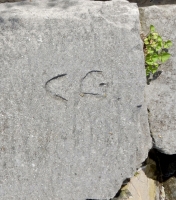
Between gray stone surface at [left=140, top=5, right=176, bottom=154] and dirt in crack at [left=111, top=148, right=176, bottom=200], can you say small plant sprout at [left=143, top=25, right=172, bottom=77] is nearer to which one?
gray stone surface at [left=140, top=5, right=176, bottom=154]

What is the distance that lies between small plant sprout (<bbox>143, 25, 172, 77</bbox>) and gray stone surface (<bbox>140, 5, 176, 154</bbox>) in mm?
64

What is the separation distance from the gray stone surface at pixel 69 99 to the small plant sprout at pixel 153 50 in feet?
0.46

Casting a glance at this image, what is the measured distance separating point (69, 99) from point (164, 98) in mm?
578

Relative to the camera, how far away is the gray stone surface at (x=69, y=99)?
5.03 ft

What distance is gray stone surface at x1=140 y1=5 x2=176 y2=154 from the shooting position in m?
1.80

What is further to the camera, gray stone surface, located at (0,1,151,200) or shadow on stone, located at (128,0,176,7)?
shadow on stone, located at (128,0,176,7)

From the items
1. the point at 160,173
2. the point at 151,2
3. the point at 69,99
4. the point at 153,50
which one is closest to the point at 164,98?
the point at 153,50

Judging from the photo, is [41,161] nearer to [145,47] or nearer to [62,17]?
[62,17]

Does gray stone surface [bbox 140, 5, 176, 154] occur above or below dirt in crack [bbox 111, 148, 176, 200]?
above

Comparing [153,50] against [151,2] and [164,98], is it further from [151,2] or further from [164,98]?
[151,2]

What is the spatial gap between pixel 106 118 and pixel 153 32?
57 cm

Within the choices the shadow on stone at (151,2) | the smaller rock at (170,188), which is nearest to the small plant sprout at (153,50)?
the shadow on stone at (151,2)

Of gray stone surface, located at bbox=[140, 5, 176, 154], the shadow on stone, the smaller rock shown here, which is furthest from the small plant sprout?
the smaller rock

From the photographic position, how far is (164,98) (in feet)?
5.92
